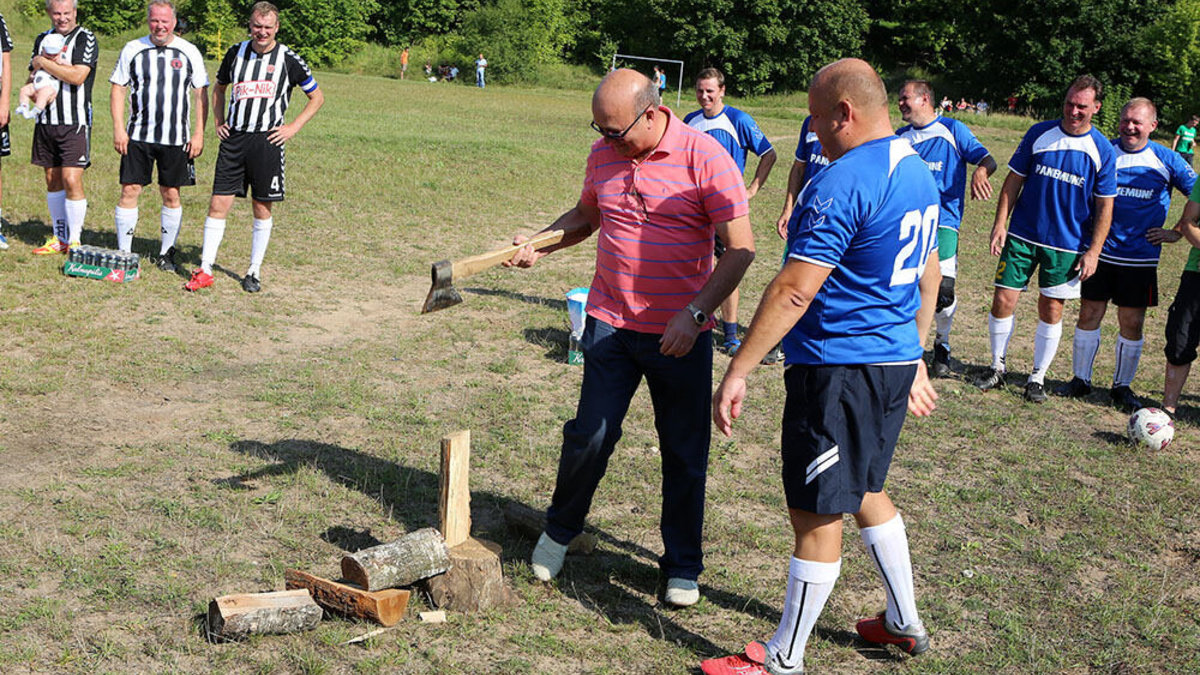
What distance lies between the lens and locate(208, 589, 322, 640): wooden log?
159 inches

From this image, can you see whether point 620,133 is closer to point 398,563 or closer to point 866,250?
point 866,250

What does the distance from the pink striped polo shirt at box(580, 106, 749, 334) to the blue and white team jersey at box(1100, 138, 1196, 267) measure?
16.2 ft

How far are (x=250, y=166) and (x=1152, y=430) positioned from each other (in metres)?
7.36

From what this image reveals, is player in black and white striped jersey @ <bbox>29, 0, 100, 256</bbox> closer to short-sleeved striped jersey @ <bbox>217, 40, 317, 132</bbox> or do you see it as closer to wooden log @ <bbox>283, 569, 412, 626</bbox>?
short-sleeved striped jersey @ <bbox>217, 40, 317, 132</bbox>

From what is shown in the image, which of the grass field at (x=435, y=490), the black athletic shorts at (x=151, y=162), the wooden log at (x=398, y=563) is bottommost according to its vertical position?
the grass field at (x=435, y=490)

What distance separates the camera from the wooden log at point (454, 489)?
179 inches

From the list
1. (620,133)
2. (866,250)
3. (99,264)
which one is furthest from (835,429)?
(99,264)

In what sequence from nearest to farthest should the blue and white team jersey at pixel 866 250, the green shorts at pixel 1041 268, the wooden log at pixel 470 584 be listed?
the blue and white team jersey at pixel 866 250, the wooden log at pixel 470 584, the green shorts at pixel 1041 268

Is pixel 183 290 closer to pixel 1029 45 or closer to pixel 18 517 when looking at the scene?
pixel 18 517

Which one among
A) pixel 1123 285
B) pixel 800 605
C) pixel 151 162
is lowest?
pixel 800 605

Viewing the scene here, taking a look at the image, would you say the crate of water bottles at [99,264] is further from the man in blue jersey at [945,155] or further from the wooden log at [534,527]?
the man in blue jersey at [945,155]

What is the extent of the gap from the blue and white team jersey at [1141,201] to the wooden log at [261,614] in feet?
21.5

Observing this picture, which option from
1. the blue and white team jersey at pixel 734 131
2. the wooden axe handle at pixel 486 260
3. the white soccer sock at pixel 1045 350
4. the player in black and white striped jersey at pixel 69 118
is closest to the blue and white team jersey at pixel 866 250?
the wooden axe handle at pixel 486 260

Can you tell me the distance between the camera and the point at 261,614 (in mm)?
4059
